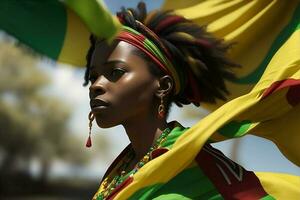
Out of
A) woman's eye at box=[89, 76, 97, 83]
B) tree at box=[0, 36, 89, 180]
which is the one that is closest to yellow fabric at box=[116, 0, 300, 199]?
woman's eye at box=[89, 76, 97, 83]

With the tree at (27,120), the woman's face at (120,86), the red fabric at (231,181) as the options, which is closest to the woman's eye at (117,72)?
the woman's face at (120,86)

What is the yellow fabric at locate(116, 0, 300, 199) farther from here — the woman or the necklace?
the necklace

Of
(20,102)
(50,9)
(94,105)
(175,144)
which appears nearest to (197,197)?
(175,144)

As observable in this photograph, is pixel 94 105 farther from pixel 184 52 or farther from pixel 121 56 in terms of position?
pixel 184 52

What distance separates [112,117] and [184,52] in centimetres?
38

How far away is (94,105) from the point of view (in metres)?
2.05

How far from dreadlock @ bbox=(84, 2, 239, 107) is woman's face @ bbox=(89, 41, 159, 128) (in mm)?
73

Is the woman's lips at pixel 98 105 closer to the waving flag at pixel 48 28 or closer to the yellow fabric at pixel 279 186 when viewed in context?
the waving flag at pixel 48 28

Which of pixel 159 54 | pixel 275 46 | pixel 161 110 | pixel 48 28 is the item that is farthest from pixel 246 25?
pixel 48 28

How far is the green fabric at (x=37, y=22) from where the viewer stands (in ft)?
6.60

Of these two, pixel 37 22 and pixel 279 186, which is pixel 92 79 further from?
pixel 279 186

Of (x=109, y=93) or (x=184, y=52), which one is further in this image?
(x=184, y=52)

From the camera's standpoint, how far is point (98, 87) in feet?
6.70

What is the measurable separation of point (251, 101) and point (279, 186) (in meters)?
0.32
